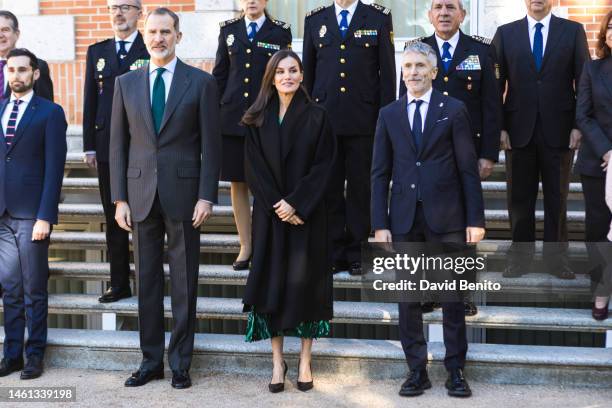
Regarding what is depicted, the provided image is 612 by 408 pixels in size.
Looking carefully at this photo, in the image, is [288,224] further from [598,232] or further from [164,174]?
[598,232]

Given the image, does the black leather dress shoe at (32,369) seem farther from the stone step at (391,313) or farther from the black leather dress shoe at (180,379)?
the black leather dress shoe at (180,379)

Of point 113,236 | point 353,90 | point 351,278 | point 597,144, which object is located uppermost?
point 353,90

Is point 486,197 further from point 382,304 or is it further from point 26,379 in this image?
point 26,379

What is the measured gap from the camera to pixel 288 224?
477cm

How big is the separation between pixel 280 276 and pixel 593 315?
6.43 ft

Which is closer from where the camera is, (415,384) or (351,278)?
(415,384)

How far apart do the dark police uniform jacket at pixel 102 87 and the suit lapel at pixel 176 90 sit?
2.73 feet

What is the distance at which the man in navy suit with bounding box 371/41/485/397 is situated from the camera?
4555 millimetres

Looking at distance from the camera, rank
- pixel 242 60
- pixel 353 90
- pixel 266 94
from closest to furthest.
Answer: pixel 266 94
pixel 353 90
pixel 242 60

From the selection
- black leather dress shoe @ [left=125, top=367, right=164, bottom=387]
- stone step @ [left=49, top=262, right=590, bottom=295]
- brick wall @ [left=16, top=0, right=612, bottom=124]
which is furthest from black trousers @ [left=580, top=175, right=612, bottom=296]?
brick wall @ [left=16, top=0, right=612, bottom=124]

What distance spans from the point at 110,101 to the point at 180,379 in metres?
1.93

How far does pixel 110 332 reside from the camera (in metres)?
5.47

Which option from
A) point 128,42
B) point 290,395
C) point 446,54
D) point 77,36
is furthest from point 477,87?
point 77,36

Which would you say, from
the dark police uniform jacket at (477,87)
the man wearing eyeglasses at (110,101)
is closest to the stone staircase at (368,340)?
the man wearing eyeglasses at (110,101)
